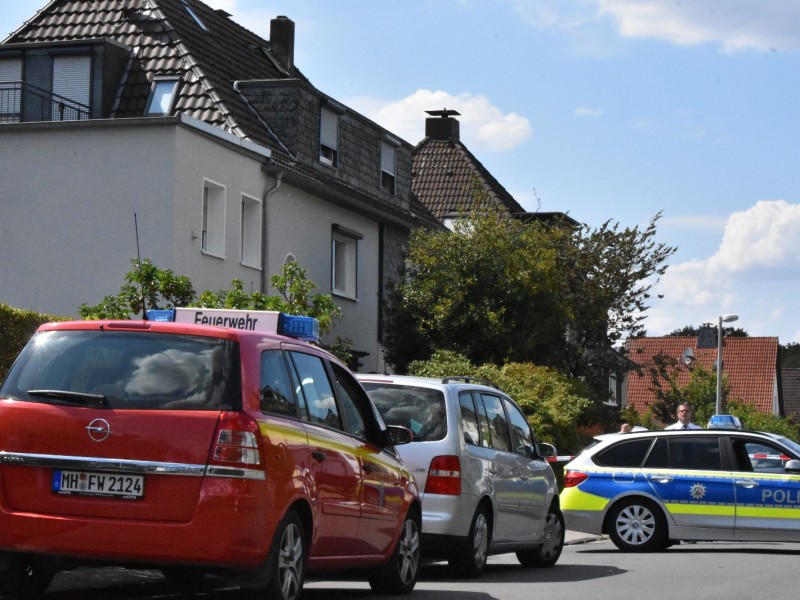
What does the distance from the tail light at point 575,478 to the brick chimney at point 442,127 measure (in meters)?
33.4

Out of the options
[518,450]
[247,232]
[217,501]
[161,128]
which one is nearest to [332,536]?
[217,501]

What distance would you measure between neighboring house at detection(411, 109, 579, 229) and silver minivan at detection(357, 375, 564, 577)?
32.6 metres

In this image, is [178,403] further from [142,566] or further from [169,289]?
[169,289]

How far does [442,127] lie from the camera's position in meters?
52.4

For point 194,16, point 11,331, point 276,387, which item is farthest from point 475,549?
point 194,16

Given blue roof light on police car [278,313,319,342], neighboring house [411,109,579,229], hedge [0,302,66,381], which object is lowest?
blue roof light on police car [278,313,319,342]

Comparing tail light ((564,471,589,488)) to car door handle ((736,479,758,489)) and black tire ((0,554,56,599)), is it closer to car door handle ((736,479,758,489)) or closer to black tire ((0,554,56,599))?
car door handle ((736,479,758,489))

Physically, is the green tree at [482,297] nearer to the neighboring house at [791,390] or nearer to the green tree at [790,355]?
the neighboring house at [791,390]

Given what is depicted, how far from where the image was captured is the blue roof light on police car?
10781 mm

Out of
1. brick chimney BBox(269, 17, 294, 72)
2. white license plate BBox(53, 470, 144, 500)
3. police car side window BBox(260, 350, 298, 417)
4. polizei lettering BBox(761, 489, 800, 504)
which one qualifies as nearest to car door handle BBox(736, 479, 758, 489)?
polizei lettering BBox(761, 489, 800, 504)

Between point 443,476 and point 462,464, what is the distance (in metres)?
0.21

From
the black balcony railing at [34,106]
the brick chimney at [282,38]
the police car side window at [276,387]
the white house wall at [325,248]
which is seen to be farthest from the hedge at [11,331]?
the brick chimney at [282,38]

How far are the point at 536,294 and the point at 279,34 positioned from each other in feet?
39.9

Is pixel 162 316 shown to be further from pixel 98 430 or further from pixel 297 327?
pixel 98 430
